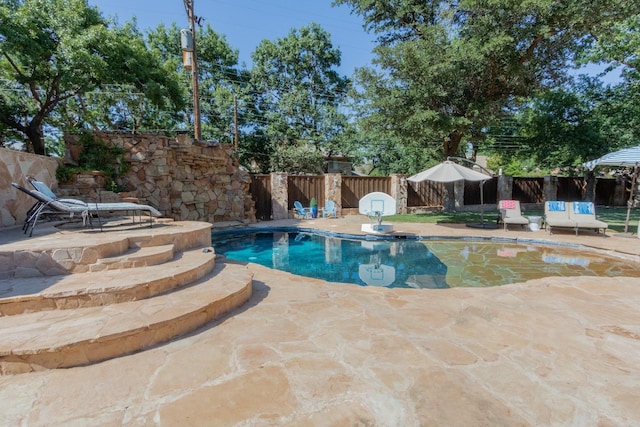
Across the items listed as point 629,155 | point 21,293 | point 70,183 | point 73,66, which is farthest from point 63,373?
point 629,155

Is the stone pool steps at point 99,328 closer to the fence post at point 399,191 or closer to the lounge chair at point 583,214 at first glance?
the lounge chair at point 583,214

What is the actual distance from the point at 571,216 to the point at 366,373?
9.46 meters

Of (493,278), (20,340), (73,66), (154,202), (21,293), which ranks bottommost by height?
(493,278)

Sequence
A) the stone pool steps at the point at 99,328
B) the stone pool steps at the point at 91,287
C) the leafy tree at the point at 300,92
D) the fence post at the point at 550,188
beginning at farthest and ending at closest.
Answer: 1. the leafy tree at the point at 300,92
2. the fence post at the point at 550,188
3. the stone pool steps at the point at 91,287
4. the stone pool steps at the point at 99,328

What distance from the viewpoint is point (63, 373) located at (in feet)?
6.24

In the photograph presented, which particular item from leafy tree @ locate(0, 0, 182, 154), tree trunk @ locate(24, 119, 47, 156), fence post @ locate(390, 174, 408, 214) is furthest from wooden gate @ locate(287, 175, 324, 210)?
tree trunk @ locate(24, 119, 47, 156)

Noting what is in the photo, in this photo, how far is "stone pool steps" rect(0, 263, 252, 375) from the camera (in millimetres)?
1889

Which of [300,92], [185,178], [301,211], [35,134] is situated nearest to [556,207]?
[301,211]

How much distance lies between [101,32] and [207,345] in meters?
10.2

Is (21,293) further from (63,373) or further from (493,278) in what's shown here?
(493,278)

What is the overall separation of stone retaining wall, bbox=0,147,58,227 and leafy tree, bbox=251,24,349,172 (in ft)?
48.9

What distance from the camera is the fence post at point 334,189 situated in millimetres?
12789

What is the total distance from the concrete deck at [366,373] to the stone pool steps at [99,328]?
0.30 ft

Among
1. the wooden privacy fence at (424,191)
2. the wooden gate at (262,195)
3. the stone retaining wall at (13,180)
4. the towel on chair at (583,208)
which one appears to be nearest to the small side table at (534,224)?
the towel on chair at (583,208)
